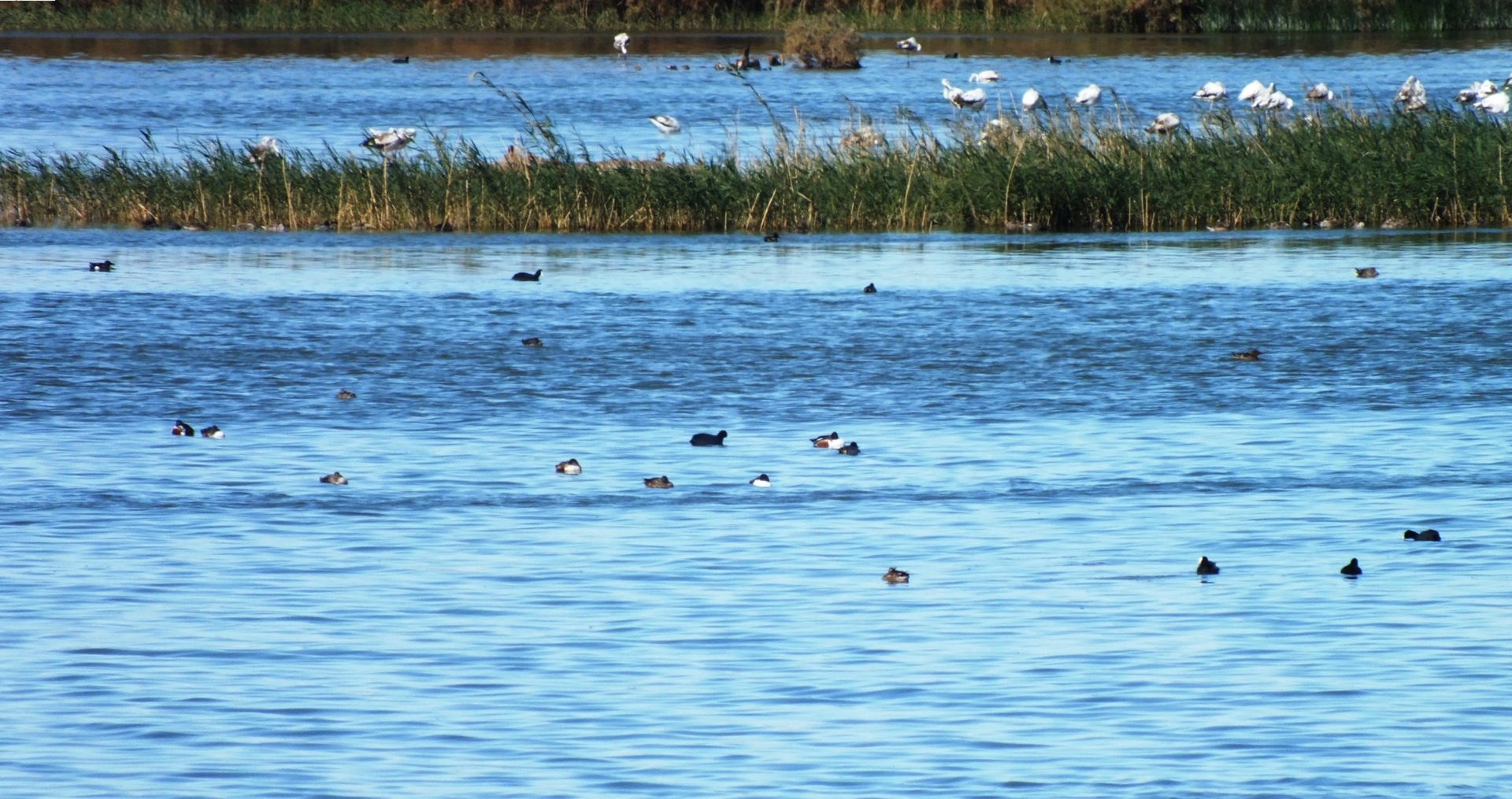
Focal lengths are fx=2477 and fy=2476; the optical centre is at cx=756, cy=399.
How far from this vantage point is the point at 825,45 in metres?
65.2

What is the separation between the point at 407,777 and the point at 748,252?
20281mm

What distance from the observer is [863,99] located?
2074 inches

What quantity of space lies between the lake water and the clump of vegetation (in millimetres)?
42607

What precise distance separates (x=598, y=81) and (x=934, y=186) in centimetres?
3270

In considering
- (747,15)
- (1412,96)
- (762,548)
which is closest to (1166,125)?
(1412,96)

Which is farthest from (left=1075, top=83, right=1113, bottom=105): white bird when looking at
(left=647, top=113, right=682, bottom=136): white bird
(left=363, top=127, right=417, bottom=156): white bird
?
(left=363, top=127, right=417, bottom=156): white bird

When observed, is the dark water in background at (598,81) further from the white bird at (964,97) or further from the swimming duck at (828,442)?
the swimming duck at (828,442)

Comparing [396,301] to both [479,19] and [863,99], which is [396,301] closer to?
[863,99]

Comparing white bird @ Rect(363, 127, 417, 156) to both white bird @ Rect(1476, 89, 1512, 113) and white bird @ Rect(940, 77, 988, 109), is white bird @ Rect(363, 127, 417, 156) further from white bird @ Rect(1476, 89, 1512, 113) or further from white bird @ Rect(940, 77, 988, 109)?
white bird @ Rect(1476, 89, 1512, 113)

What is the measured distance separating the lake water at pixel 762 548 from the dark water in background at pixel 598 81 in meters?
11.4

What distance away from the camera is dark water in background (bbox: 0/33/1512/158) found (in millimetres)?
46344

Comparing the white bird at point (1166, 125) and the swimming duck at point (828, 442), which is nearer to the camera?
the swimming duck at point (828, 442)

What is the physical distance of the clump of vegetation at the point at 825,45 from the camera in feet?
214

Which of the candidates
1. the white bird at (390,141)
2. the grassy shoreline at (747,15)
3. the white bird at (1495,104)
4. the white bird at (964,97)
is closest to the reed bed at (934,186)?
the white bird at (390,141)
